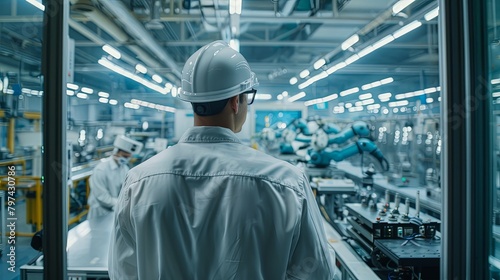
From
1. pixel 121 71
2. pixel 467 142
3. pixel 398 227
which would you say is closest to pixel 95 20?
pixel 121 71

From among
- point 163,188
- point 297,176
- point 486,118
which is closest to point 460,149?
point 486,118

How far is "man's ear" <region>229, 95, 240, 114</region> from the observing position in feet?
3.64

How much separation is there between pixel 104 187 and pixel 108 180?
16 centimetres

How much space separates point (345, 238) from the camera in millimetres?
2520

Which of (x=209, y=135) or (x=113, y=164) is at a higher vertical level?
(x=209, y=135)

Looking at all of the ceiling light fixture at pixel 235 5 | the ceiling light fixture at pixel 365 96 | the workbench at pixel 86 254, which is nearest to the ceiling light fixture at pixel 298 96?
the ceiling light fixture at pixel 365 96

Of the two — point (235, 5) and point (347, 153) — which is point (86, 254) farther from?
point (347, 153)

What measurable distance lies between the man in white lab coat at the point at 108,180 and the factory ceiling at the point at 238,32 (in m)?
1.68

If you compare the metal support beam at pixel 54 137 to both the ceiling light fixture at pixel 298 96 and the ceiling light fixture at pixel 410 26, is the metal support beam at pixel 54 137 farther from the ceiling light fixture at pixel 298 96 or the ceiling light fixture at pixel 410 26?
the ceiling light fixture at pixel 298 96

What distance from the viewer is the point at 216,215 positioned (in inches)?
38.2

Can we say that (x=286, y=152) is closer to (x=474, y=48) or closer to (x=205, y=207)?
(x=474, y=48)

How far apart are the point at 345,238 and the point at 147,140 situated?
8481 mm

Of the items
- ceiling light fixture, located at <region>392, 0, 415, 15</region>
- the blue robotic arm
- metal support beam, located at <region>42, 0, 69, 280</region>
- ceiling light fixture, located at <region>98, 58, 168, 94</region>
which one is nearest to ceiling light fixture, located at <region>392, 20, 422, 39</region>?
ceiling light fixture, located at <region>392, 0, 415, 15</region>

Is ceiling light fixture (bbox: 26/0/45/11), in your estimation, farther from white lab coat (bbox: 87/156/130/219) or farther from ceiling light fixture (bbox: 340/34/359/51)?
ceiling light fixture (bbox: 340/34/359/51)
